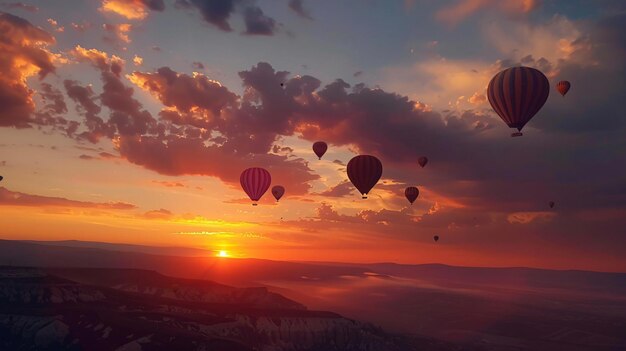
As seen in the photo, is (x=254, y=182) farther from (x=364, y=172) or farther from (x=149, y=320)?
(x=149, y=320)

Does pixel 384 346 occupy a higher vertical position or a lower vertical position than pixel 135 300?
lower

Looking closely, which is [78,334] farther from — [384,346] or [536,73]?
[536,73]

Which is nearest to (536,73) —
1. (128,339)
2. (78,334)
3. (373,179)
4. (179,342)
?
(373,179)

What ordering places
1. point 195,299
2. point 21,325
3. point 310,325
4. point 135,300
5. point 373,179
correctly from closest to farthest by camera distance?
point 373,179
point 21,325
point 135,300
point 310,325
point 195,299

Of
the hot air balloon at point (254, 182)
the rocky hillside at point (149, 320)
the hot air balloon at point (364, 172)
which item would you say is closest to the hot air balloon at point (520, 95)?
the hot air balloon at point (364, 172)

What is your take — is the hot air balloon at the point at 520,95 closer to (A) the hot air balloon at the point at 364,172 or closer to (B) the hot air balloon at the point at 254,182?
(A) the hot air balloon at the point at 364,172

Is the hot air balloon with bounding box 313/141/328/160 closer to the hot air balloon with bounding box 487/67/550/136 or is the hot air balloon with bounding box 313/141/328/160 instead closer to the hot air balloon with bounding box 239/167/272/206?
the hot air balloon with bounding box 239/167/272/206
